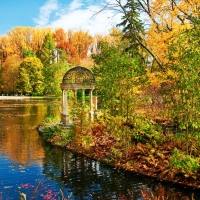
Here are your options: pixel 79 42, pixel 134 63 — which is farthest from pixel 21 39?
pixel 134 63

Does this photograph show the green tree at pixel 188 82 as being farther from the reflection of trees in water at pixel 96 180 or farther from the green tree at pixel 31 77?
the green tree at pixel 31 77

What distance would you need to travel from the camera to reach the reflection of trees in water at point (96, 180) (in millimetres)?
7652

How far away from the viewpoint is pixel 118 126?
10914 millimetres

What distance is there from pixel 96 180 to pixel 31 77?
51.8 meters

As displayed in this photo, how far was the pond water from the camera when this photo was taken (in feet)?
24.7

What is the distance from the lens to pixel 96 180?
28.6ft

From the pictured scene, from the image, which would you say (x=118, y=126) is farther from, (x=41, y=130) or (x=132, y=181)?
(x=41, y=130)

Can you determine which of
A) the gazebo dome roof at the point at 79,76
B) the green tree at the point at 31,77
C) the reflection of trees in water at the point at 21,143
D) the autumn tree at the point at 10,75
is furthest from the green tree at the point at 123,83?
the autumn tree at the point at 10,75

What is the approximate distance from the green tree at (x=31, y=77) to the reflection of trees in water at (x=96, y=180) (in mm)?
48034

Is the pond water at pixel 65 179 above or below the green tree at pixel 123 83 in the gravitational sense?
below

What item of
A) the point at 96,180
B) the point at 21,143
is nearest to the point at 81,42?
the point at 21,143

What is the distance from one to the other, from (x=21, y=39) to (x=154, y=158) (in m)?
69.8

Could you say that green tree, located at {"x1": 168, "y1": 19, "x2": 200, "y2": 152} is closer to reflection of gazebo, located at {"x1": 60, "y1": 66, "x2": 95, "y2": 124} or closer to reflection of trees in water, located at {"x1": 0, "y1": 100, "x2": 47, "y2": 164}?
reflection of trees in water, located at {"x1": 0, "y1": 100, "x2": 47, "y2": 164}

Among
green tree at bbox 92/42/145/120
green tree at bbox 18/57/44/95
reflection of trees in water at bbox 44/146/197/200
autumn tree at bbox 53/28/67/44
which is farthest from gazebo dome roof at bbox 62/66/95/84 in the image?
autumn tree at bbox 53/28/67/44
